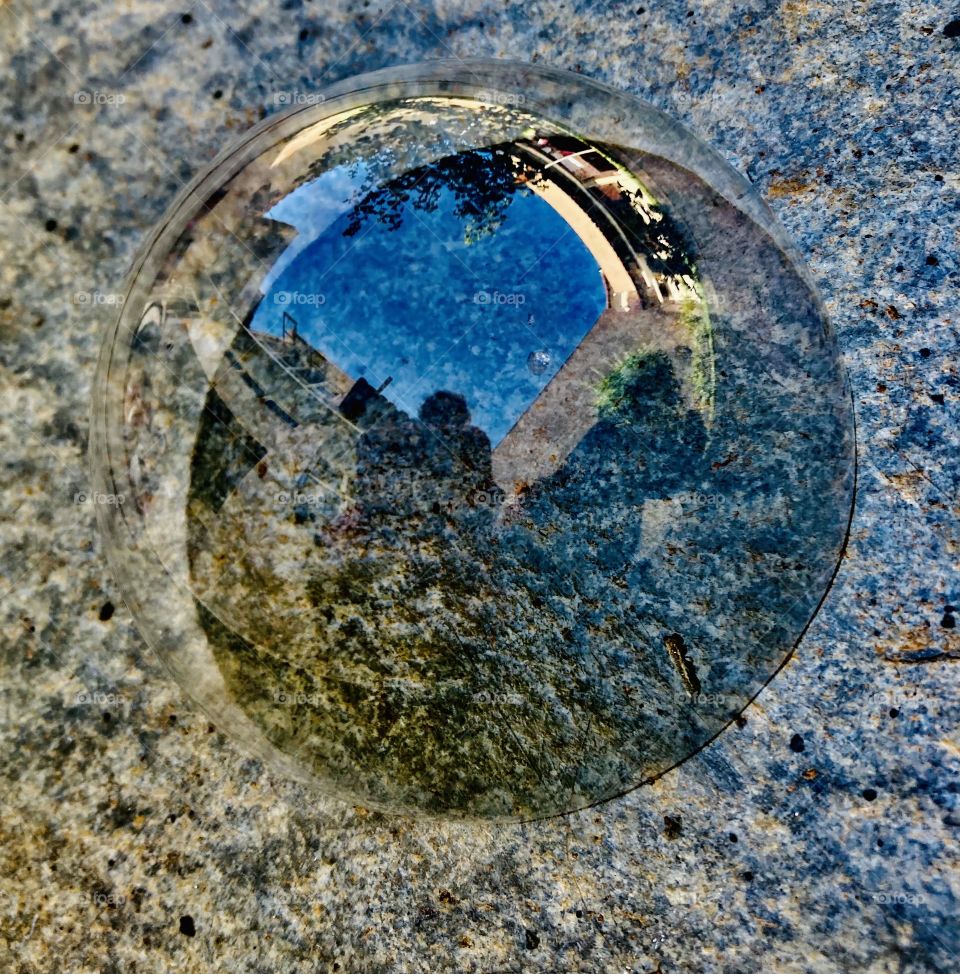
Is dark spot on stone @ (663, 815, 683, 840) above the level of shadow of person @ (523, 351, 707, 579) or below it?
below

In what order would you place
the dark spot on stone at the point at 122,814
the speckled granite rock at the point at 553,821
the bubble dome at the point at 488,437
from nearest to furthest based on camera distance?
the bubble dome at the point at 488,437
the speckled granite rock at the point at 553,821
the dark spot on stone at the point at 122,814

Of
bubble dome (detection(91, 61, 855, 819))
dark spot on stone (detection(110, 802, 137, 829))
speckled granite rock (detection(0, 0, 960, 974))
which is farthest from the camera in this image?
dark spot on stone (detection(110, 802, 137, 829))

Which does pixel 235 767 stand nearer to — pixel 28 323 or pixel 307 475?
pixel 307 475

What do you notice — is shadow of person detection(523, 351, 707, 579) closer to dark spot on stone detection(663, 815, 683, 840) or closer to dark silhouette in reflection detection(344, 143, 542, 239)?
dark silhouette in reflection detection(344, 143, 542, 239)

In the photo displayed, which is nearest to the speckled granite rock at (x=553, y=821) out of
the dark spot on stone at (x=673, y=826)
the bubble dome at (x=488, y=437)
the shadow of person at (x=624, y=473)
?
the dark spot on stone at (x=673, y=826)

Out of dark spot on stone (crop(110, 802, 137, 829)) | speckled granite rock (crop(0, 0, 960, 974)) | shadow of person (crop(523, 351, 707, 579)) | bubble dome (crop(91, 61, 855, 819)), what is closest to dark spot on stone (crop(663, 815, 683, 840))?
speckled granite rock (crop(0, 0, 960, 974))

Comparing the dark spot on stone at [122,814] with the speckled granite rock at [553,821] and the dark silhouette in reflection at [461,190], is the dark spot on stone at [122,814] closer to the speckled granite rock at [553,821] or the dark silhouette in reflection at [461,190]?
the speckled granite rock at [553,821]


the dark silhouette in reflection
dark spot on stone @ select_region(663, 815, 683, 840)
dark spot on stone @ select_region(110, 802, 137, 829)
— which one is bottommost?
dark spot on stone @ select_region(110, 802, 137, 829)

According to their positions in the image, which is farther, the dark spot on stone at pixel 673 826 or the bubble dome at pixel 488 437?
the dark spot on stone at pixel 673 826

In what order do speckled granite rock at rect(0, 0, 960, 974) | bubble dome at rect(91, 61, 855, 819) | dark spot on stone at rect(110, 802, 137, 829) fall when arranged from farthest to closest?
dark spot on stone at rect(110, 802, 137, 829) < speckled granite rock at rect(0, 0, 960, 974) < bubble dome at rect(91, 61, 855, 819)
